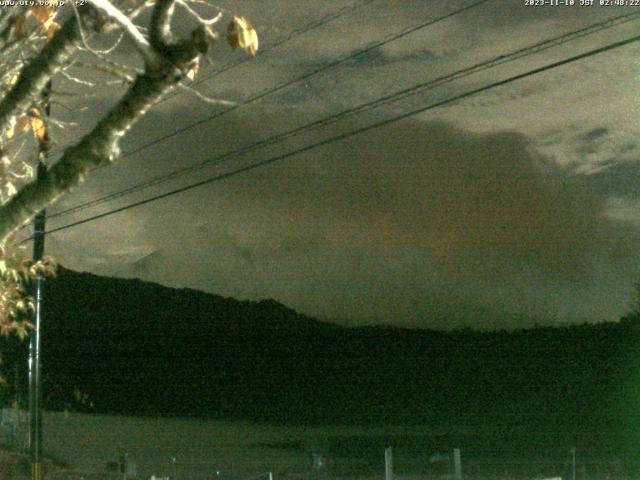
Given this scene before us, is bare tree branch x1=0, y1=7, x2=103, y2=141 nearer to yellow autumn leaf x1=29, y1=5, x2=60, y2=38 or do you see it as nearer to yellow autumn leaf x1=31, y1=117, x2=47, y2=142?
yellow autumn leaf x1=29, y1=5, x2=60, y2=38

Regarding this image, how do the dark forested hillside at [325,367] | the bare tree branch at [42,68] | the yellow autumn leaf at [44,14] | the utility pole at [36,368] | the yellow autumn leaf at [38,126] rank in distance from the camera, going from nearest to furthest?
the bare tree branch at [42,68] < the yellow autumn leaf at [44,14] < the yellow autumn leaf at [38,126] < the utility pole at [36,368] < the dark forested hillside at [325,367]

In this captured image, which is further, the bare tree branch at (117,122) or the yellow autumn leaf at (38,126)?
the yellow autumn leaf at (38,126)

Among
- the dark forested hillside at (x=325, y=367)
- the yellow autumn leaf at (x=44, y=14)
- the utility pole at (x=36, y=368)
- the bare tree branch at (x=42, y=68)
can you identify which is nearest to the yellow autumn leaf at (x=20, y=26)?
the yellow autumn leaf at (x=44, y=14)

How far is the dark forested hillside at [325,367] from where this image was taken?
4406 centimetres

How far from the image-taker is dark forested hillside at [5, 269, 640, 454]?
4406 centimetres

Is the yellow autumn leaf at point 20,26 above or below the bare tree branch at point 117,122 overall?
above

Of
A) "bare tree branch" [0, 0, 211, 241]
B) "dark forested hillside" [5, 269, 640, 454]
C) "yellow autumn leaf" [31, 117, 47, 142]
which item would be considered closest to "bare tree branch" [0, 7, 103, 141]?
"bare tree branch" [0, 0, 211, 241]

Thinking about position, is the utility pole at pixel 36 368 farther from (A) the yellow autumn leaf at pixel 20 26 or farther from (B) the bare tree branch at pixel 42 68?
(B) the bare tree branch at pixel 42 68

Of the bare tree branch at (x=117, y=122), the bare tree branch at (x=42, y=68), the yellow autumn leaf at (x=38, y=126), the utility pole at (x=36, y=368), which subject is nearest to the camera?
the bare tree branch at (x=117, y=122)

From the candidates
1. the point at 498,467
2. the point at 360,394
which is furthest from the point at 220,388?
the point at 498,467

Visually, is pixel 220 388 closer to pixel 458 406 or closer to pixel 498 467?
pixel 458 406

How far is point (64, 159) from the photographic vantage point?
5848 millimetres

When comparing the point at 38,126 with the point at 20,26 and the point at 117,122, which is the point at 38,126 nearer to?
the point at 20,26

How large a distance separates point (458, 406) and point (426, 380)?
2.35 meters
